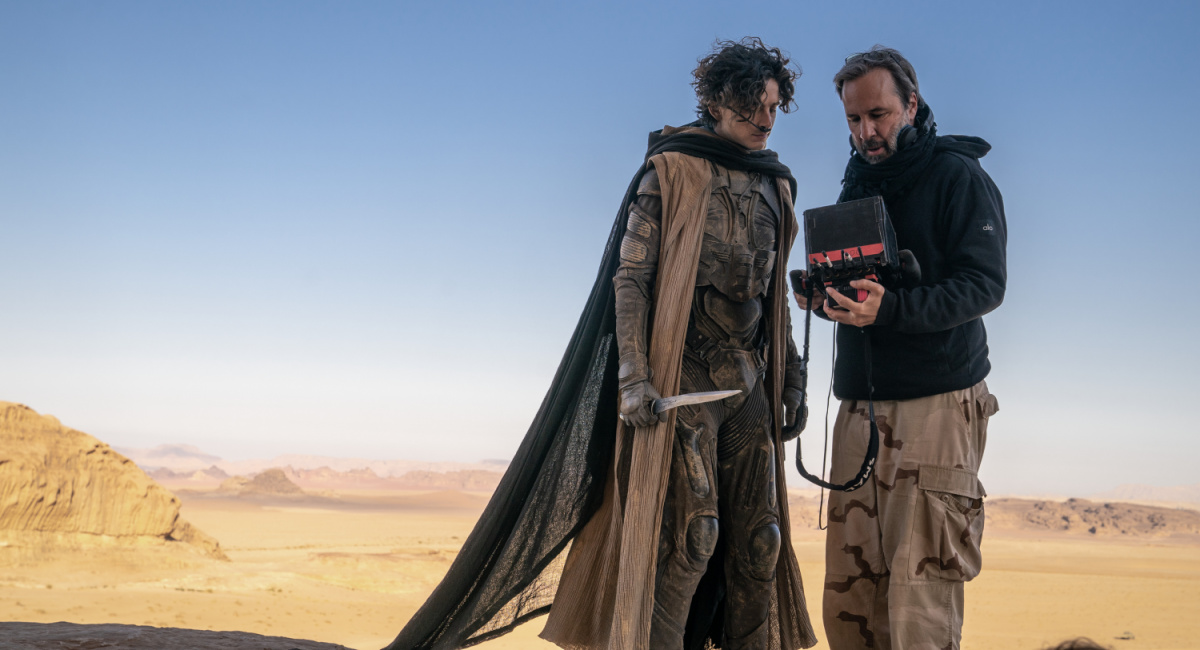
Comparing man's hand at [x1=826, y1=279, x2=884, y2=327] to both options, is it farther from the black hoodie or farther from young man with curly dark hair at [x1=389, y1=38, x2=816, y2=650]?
young man with curly dark hair at [x1=389, y1=38, x2=816, y2=650]

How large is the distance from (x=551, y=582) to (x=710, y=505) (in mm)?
946

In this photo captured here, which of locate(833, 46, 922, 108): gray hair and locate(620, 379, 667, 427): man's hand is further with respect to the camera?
locate(833, 46, 922, 108): gray hair

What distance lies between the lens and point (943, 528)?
3.46m

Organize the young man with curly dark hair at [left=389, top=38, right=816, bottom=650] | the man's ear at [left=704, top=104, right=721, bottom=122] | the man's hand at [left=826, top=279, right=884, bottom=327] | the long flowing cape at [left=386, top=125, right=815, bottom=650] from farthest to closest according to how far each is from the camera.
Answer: the long flowing cape at [left=386, top=125, right=815, bottom=650] → the man's ear at [left=704, top=104, right=721, bottom=122] → the man's hand at [left=826, top=279, right=884, bottom=327] → the young man with curly dark hair at [left=389, top=38, right=816, bottom=650]

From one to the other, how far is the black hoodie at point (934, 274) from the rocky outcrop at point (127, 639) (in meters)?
2.75

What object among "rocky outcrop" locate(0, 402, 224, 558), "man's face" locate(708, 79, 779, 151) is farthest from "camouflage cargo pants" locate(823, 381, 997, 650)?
"rocky outcrop" locate(0, 402, 224, 558)

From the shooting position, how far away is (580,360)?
3746mm

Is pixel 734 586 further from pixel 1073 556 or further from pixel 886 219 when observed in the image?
pixel 1073 556

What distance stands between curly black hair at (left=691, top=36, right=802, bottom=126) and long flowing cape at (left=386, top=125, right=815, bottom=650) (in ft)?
0.61

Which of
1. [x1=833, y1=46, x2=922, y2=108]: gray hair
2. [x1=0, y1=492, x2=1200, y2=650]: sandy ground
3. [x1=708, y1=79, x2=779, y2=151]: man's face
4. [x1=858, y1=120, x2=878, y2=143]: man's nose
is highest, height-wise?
[x1=833, y1=46, x2=922, y2=108]: gray hair

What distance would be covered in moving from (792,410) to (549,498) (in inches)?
42.5

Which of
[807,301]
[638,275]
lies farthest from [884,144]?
[638,275]

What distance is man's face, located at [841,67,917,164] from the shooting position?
3736 millimetres

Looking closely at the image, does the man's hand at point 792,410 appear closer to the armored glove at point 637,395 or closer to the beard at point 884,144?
the armored glove at point 637,395
